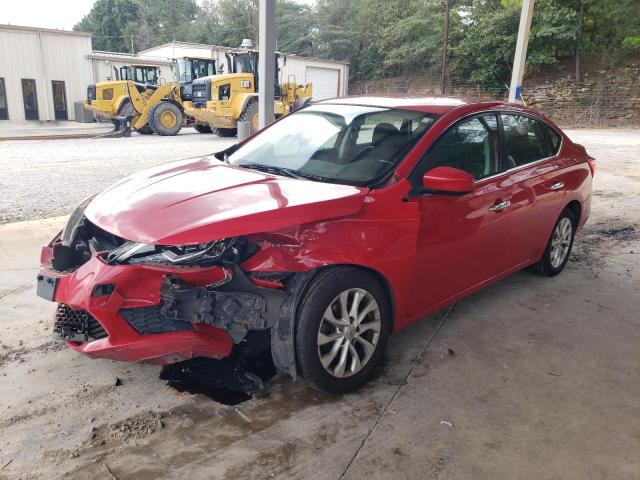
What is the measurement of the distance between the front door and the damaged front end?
3.05ft

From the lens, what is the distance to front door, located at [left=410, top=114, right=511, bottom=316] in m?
3.25

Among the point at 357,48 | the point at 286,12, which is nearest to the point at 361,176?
the point at 357,48

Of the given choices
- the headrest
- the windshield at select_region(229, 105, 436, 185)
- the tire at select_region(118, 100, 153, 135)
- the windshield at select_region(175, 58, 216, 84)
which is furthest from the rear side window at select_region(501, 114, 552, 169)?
the windshield at select_region(175, 58, 216, 84)

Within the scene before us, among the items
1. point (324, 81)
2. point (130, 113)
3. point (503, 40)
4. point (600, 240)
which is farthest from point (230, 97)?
point (324, 81)

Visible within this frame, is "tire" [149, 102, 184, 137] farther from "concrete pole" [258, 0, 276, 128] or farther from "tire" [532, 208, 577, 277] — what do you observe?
"tire" [532, 208, 577, 277]

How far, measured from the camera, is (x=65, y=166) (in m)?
10.5

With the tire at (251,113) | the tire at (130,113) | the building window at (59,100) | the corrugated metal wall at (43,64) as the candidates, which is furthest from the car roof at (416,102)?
the building window at (59,100)

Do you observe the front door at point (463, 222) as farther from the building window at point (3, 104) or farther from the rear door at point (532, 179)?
the building window at point (3, 104)

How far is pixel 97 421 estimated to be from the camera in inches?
106

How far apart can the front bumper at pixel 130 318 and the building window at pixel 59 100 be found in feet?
93.5

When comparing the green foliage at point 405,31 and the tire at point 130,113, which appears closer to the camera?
the tire at point 130,113

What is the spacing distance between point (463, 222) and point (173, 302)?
189cm

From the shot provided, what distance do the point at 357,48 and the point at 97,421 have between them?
148 ft

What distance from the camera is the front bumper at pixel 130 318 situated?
8.46 feet
